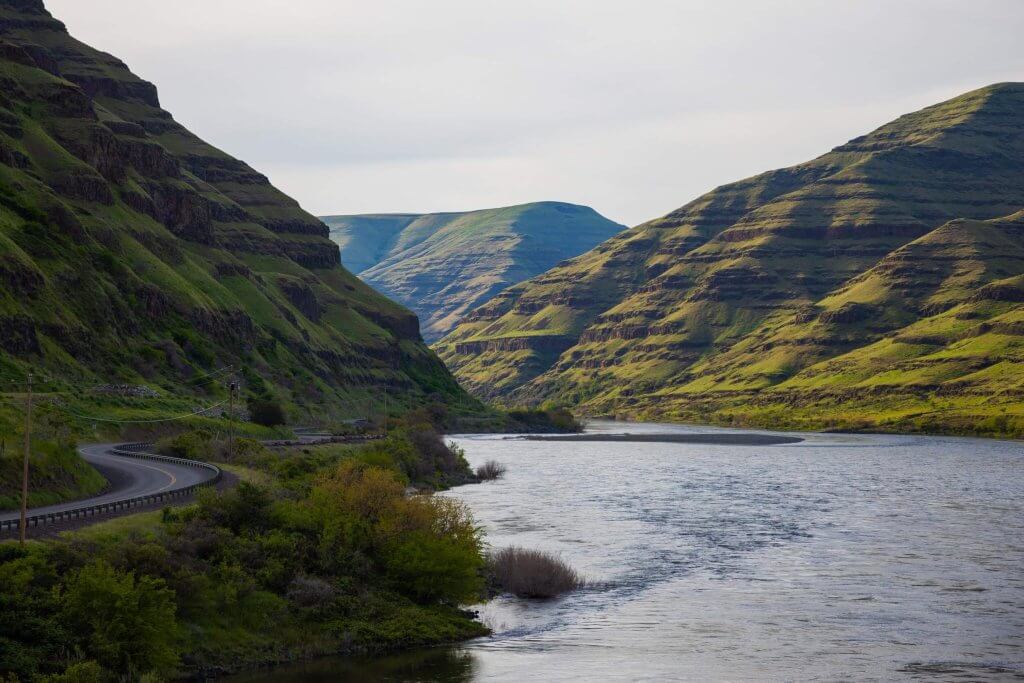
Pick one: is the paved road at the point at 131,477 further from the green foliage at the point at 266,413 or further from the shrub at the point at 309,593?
the green foliage at the point at 266,413

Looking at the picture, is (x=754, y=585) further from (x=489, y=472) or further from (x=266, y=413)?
(x=266, y=413)

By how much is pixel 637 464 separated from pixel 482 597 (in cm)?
10788

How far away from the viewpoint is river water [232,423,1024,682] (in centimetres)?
4934

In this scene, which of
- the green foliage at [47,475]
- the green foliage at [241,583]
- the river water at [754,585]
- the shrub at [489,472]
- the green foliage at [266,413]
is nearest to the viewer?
the green foliage at [241,583]

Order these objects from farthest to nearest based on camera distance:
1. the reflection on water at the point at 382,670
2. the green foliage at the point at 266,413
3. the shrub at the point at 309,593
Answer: the green foliage at the point at 266,413, the shrub at the point at 309,593, the reflection on water at the point at 382,670

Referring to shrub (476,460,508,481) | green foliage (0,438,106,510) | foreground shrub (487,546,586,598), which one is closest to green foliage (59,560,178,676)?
green foliage (0,438,106,510)

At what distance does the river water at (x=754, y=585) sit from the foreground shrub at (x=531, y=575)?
3.20ft

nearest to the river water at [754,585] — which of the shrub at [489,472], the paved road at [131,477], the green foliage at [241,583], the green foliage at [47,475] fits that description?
the shrub at [489,472]

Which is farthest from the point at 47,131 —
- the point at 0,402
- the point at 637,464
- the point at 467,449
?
the point at 0,402

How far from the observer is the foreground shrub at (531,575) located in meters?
63.7

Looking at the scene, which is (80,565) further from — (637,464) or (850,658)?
(637,464)

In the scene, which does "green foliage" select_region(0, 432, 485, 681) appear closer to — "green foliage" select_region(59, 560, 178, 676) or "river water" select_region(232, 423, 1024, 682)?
"green foliage" select_region(59, 560, 178, 676)

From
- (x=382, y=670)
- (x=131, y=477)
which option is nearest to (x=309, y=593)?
(x=382, y=670)

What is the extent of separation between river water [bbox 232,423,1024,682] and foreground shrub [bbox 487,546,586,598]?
3.20 feet
